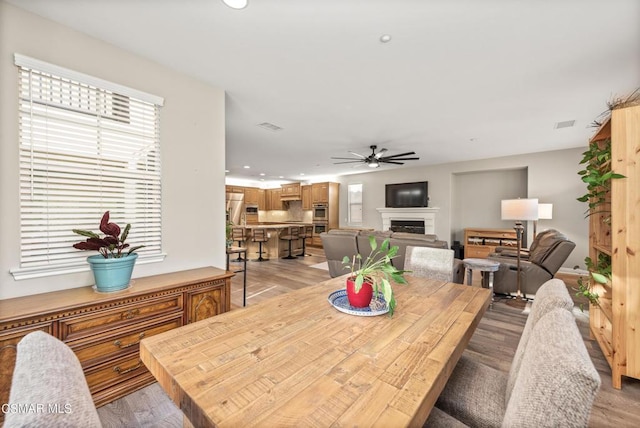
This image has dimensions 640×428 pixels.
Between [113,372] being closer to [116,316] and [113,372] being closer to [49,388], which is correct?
[116,316]

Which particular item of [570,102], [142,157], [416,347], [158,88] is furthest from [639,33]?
[142,157]

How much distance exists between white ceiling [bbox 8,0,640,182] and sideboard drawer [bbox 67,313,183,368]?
6.84 ft

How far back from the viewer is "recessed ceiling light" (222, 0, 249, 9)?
1.57 m

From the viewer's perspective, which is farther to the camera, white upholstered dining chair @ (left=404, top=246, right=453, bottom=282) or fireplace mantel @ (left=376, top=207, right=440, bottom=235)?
fireplace mantel @ (left=376, top=207, right=440, bottom=235)

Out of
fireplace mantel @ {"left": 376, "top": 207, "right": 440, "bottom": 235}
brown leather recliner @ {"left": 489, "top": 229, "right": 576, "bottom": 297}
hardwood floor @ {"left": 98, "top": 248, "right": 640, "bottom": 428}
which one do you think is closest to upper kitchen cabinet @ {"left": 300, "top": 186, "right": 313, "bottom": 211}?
fireplace mantel @ {"left": 376, "top": 207, "right": 440, "bottom": 235}

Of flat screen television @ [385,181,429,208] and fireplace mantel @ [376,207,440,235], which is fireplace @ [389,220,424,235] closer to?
fireplace mantel @ [376,207,440,235]

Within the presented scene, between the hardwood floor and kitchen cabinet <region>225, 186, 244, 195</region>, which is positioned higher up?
kitchen cabinet <region>225, 186, 244, 195</region>

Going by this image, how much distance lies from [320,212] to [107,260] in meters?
7.41

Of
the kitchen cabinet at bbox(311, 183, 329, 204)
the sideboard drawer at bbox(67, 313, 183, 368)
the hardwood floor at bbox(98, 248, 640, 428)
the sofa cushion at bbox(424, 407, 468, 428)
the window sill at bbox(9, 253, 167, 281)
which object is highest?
the kitchen cabinet at bbox(311, 183, 329, 204)

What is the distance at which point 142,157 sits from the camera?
2.10 m

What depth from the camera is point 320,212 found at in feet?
29.3

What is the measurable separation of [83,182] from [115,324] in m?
1.02

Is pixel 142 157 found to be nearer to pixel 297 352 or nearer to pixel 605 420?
pixel 297 352

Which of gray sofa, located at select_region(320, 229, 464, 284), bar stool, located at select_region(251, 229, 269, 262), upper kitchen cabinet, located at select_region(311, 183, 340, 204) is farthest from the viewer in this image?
upper kitchen cabinet, located at select_region(311, 183, 340, 204)
